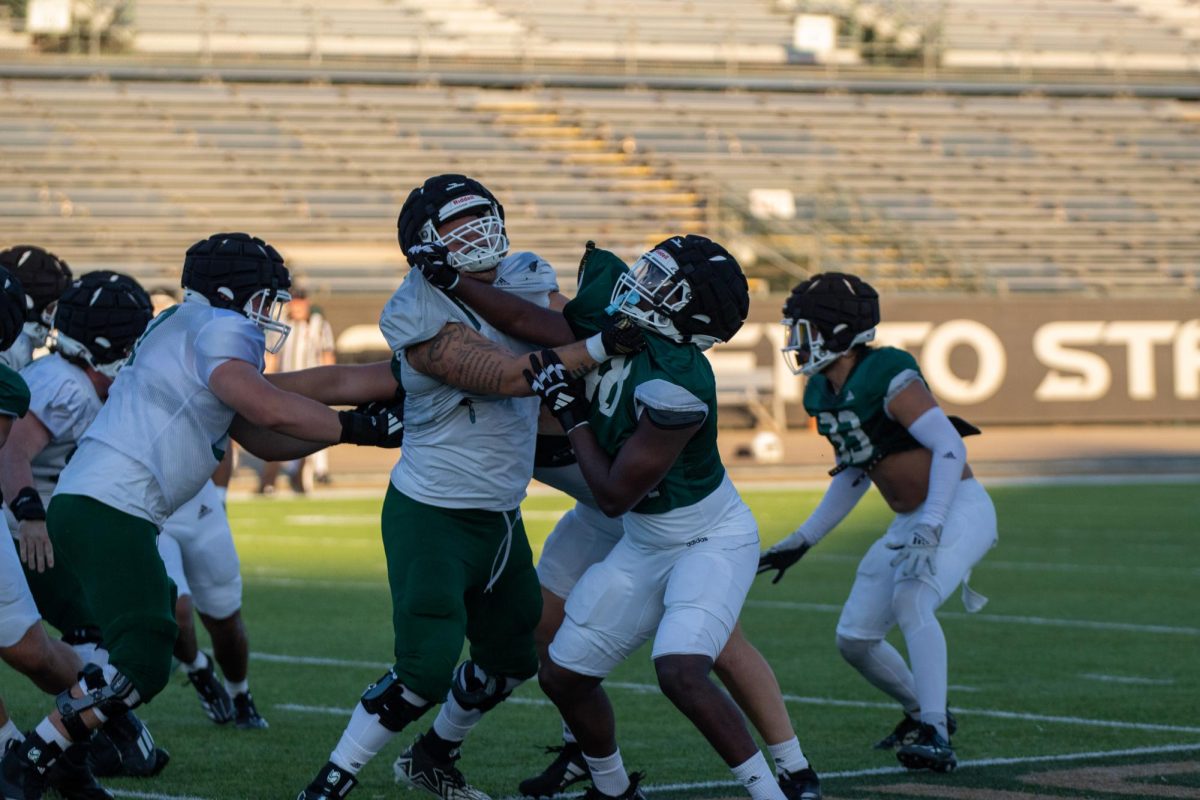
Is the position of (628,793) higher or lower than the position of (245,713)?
higher

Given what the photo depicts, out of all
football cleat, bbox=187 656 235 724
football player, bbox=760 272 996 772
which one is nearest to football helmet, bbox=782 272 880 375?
football player, bbox=760 272 996 772

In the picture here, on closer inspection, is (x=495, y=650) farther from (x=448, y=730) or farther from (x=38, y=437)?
(x=38, y=437)

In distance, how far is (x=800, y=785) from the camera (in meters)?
5.33

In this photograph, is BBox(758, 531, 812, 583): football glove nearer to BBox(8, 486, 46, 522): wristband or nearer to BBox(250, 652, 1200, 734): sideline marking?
BBox(250, 652, 1200, 734): sideline marking

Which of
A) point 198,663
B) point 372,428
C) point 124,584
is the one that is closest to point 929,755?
point 372,428

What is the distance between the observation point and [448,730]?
18.8ft

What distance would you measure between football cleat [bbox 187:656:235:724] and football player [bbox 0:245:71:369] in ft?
4.63

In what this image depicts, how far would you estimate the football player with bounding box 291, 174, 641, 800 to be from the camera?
5227mm

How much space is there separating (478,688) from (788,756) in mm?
1012

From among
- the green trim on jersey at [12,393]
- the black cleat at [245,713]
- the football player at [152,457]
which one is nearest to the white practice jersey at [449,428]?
the football player at [152,457]

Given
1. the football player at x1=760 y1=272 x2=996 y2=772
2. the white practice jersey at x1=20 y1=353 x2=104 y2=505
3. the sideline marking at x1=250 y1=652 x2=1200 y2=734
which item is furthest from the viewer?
the sideline marking at x1=250 y1=652 x2=1200 y2=734

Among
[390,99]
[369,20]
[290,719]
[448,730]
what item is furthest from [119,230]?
[448,730]

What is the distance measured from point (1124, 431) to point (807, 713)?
17.8 m

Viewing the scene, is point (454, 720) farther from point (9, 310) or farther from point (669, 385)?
point (9, 310)
